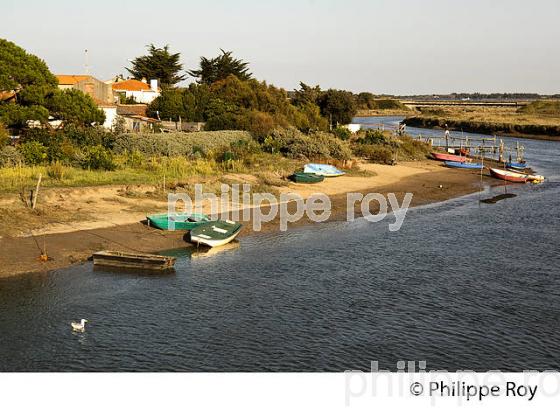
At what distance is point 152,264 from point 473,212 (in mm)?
24164

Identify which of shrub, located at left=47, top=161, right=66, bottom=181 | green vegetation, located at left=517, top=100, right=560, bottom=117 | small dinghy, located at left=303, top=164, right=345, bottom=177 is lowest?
small dinghy, located at left=303, top=164, right=345, bottom=177

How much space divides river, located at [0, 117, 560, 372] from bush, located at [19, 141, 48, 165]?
17.4 metres

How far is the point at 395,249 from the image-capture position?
3189 cm

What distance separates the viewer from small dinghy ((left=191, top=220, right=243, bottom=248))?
30.0 m

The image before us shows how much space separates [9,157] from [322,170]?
2181 cm

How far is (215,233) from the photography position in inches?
1204

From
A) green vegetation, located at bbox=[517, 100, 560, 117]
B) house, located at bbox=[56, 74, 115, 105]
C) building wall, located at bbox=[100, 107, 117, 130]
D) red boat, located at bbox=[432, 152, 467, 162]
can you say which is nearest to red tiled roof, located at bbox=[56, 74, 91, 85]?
house, located at bbox=[56, 74, 115, 105]

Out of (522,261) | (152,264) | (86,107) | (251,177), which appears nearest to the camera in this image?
(152,264)

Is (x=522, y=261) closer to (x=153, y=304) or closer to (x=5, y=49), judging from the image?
(x=153, y=304)

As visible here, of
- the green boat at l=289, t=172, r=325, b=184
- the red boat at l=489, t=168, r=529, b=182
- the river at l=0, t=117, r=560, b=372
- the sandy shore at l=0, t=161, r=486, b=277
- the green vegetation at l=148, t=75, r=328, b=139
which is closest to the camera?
the river at l=0, t=117, r=560, b=372

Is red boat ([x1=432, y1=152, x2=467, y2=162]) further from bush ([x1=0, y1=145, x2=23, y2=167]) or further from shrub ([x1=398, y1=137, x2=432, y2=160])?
bush ([x1=0, y1=145, x2=23, y2=167])

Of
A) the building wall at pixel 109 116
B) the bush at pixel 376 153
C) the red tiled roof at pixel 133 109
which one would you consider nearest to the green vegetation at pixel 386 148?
the bush at pixel 376 153

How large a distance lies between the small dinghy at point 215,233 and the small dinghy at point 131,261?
350 cm
